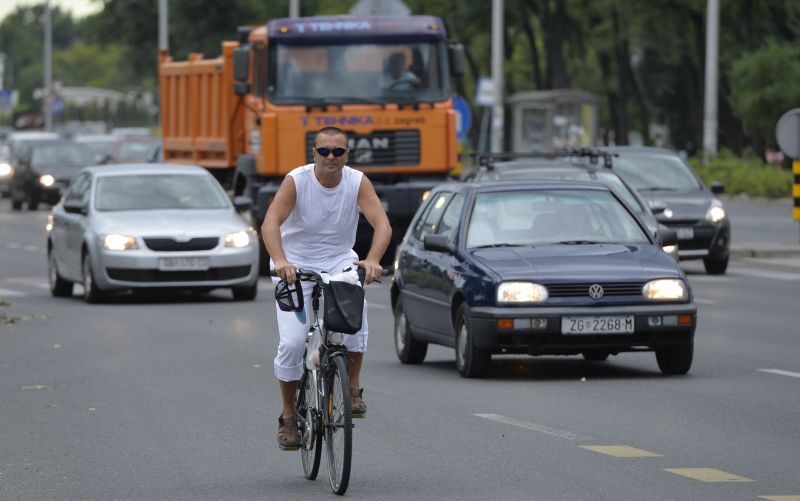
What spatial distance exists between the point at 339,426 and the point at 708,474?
6.02 ft

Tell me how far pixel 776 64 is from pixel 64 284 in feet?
115

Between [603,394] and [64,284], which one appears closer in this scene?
[603,394]

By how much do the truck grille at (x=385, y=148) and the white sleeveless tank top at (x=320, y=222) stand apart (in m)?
17.7

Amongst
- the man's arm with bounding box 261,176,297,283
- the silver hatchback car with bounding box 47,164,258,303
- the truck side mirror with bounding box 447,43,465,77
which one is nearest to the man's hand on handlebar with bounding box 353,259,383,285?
the man's arm with bounding box 261,176,297,283

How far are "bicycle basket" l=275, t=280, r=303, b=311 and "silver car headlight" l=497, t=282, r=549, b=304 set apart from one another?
460cm

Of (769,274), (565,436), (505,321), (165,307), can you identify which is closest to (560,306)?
(505,321)

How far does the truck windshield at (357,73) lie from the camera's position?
86.8 feet

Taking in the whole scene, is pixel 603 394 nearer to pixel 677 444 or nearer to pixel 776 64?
pixel 677 444

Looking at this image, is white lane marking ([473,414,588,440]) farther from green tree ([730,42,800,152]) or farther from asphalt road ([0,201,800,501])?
green tree ([730,42,800,152])

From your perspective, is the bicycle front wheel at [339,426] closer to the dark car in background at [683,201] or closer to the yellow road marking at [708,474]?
the yellow road marking at [708,474]

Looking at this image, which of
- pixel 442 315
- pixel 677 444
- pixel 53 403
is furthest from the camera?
pixel 442 315

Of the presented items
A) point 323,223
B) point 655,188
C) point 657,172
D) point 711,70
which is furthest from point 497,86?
point 323,223

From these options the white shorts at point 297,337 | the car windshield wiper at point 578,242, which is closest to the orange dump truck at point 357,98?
the car windshield wiper at point 578,242

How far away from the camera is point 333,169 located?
9.19m
